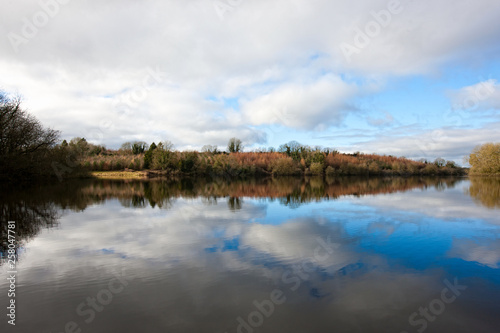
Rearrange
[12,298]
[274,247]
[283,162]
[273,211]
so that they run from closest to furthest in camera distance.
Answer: [12,298], [274,247], [273,211], [283,162]

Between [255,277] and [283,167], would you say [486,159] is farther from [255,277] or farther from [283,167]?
[255,277]

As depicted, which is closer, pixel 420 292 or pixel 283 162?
pixel 420 292

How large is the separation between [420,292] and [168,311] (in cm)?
477

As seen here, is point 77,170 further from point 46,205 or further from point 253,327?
point 253,327

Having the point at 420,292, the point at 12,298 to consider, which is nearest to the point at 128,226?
the point at 12,298

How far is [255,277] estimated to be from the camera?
632cm

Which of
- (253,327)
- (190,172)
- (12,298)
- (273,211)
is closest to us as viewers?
(253,327)

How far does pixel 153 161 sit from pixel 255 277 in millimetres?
72768

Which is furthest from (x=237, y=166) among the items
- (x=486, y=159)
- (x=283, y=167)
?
(x=486, y=159)

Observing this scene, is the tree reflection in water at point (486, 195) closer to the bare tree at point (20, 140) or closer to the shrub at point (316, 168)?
the bare tree at point (20, 140)

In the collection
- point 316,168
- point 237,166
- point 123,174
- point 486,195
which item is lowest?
point 486,195

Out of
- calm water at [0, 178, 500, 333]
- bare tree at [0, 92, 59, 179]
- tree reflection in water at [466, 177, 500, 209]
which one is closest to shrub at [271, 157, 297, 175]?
tree reflection in water at [466, 177, 500, 209]

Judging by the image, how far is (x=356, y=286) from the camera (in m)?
5.86

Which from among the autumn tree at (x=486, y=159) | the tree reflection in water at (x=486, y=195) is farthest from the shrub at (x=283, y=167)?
the tree reflection in water at (x=486, y=195)
